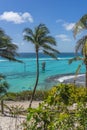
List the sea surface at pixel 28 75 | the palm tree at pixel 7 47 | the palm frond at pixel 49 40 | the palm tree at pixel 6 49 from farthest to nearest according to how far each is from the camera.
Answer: the sea surface at pixel 28 75, the palm frond at pixel 49 40, the palm tree at pixel 7 47, the palm tree at pixel 6 49

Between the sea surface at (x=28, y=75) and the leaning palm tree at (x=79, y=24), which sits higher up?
the leaning palm tree at (x=79, y=24)

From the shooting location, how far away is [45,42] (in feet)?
98.1

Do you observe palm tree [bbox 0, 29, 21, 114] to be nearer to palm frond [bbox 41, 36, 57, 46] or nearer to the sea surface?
palm frond [bbox 41, 36, 57, 46]

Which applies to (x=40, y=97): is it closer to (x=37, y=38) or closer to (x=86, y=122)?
(x=37, y=38)

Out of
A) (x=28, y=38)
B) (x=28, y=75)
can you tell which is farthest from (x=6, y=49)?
(x=28, y=75)

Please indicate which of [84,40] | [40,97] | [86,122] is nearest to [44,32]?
[84,40]

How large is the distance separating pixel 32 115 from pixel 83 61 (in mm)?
25829

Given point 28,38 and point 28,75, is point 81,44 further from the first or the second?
point 28,75

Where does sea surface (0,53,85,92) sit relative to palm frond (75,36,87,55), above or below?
below

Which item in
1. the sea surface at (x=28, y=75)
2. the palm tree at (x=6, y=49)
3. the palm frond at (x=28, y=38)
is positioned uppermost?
the palm frond at (x=28, y=38)

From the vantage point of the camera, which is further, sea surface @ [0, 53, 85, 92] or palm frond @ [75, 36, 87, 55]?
sea surface @ [0, 53, 85, 92]

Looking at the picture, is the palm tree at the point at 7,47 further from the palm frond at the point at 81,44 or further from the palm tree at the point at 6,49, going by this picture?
the palm frond at the point at 81,44

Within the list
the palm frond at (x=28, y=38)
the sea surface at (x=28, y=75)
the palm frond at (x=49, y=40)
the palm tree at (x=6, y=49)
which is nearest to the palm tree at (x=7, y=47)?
the palm tree at (x=6, y=49)

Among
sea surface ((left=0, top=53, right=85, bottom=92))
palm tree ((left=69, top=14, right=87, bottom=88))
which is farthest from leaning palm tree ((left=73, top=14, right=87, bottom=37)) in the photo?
sea surface ((left=0, top=53, right=85, bottom=92))
